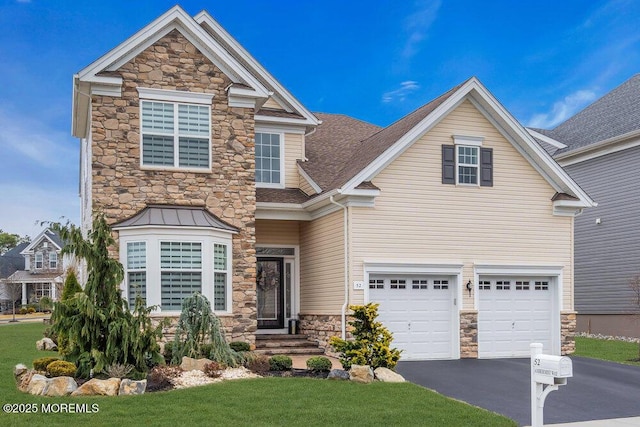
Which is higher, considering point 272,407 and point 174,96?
point 174,96

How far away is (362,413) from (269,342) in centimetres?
740

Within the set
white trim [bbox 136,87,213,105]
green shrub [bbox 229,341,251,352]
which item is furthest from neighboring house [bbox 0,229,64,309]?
green shrub [bbox 229,341,251,352]

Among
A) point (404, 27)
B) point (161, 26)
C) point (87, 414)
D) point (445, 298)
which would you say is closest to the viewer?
point (87, 414)

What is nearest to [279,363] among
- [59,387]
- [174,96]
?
[59,387]

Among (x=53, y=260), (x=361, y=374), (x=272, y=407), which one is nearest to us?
Answer: (x=272, y=407)

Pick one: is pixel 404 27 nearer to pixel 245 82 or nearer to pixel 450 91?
pixel 450 91

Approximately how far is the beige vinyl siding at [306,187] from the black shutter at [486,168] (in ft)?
14.8

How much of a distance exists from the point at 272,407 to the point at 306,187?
9.31m

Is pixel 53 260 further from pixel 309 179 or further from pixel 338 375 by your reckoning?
pixel 338 375

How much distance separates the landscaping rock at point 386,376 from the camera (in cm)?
1307

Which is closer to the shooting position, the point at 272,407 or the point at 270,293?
the point at 272,407

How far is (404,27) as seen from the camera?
2477 centimetres

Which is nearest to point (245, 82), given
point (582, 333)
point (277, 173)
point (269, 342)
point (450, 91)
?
point (277, 173)

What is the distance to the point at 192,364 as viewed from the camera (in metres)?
13.0
